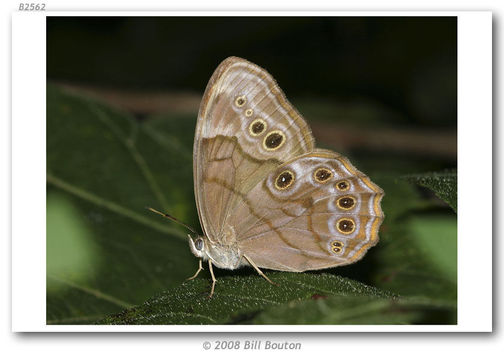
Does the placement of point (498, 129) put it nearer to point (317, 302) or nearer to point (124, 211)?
point (317, 302)

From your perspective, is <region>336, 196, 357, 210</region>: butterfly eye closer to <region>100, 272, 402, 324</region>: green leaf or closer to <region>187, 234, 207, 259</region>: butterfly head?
<region>100, 272, 402, 324</region>: green leaf

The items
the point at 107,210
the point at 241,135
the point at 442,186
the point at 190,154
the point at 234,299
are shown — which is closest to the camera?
the point at 234,299

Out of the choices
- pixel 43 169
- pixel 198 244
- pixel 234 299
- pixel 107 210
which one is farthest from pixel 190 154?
pixel 234 299

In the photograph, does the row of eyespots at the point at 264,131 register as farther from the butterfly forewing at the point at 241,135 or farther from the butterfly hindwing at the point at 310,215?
the butterfly hindwing at the point at 310,215

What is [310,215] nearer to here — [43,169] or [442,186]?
[442,186]

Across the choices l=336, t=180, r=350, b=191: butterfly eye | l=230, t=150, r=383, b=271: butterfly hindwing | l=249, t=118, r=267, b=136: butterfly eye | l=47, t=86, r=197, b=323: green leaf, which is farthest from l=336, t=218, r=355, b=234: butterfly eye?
l=47, t=86, r=197, b=323: green leaf

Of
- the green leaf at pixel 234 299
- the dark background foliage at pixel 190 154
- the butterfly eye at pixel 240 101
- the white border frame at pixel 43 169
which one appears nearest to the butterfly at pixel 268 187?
the butterfly eye at pixel 240 101

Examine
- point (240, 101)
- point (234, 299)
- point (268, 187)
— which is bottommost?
point (234, 299)
